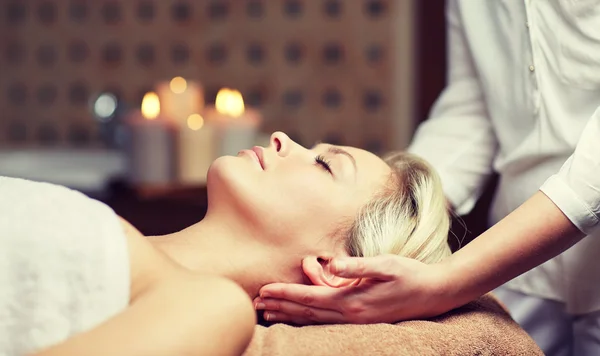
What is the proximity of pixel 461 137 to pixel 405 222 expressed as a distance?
0.36 m

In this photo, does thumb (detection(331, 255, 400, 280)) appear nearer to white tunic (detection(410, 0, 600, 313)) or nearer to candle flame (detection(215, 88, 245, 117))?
white tunic (detection(410, 0, 600, 313))

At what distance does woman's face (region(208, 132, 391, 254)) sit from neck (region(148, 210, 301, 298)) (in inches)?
0.7

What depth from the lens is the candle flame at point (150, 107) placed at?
1995 mm

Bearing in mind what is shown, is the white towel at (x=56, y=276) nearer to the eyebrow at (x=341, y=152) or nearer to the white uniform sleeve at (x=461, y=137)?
the eyebrow at (x=341, y=152)

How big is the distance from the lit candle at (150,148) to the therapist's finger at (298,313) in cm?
93

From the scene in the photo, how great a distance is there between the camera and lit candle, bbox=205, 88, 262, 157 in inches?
79.6

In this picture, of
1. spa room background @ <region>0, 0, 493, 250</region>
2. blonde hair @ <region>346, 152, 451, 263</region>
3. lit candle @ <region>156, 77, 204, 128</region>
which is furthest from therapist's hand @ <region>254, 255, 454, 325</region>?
spa room background @ <region>0, 0, 493, 250</region>

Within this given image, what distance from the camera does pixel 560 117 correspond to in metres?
1.26

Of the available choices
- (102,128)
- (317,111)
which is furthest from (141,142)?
(317,111)

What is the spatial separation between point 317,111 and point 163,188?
2.51ft

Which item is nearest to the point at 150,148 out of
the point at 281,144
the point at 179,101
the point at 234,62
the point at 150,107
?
the point at 150,107

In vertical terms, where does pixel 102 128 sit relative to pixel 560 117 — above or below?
below

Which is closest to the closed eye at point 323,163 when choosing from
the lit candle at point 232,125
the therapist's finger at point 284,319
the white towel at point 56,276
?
the therapist's finger at point 284,319

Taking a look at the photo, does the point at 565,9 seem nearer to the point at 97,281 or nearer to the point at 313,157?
the point at 313,157
